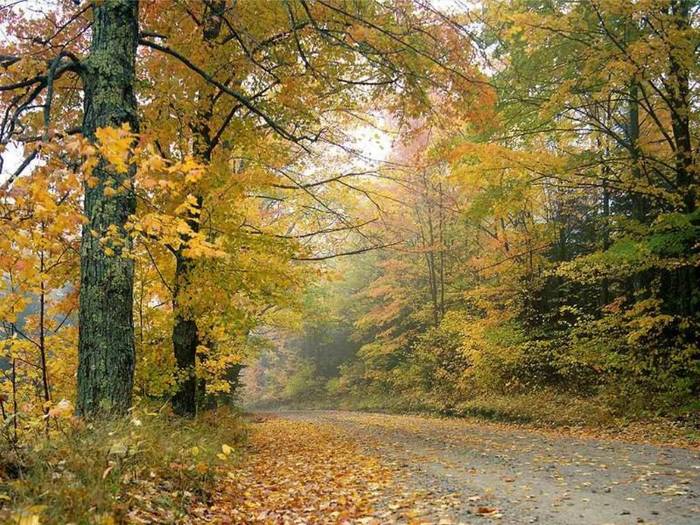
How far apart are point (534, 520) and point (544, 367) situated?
494 inches

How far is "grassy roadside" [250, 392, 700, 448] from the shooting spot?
9125mm

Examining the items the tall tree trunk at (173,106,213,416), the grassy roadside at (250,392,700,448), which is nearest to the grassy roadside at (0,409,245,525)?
the tall tree trunk at (173,106,213,416)

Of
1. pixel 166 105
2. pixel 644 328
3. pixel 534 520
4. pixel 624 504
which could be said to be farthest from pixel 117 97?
pixel 644 328

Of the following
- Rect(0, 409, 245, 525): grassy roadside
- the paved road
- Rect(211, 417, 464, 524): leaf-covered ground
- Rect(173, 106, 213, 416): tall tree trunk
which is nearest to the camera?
Rect(0, 409, 245, 525): grassy roadside

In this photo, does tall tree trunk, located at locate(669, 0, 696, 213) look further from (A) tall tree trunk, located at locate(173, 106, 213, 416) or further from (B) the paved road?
(A) tall tree trunk, located at locate(173, 106, 213, 416)

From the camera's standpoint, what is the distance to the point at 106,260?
4.94 metres

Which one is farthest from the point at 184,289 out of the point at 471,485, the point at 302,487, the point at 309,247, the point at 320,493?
the point at 471,485

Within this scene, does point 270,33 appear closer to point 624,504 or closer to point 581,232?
point 624,504

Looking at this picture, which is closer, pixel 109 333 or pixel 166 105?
pixel 109 333

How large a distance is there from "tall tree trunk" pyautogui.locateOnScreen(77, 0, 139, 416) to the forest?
0.07 ft

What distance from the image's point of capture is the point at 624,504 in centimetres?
451

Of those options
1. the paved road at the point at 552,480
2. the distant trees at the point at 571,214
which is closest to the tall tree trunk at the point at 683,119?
the distant trees at the point at 571,214

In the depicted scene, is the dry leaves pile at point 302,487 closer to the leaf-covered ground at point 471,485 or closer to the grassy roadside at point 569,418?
the leaf-covered ground at point 471,485

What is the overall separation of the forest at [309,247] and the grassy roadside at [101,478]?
26 mm
